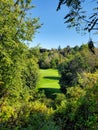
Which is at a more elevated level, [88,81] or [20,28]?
[20,28]

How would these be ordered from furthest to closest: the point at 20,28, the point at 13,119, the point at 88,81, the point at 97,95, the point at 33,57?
the point at 33,57 → the point at 20,28 → the point at 88,81 → the point at 13,119 → the point at 97,95

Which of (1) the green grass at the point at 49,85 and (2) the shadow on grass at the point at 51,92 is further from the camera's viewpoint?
(1) the green grass at the point at 49,85

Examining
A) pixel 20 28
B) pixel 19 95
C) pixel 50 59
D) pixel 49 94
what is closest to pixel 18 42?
pixel 20 28

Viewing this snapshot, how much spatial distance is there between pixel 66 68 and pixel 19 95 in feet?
108

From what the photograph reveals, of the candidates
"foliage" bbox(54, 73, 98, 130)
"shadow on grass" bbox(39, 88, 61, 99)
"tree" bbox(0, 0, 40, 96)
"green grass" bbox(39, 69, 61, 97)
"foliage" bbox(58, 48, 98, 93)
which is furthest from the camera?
"green grass" bbox(39, 69, 61, 97)

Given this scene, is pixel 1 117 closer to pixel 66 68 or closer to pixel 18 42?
pixel 18 42

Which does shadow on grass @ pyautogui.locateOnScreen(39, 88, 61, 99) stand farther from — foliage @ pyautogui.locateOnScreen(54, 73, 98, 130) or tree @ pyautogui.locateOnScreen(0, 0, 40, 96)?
foliage @ pyautogui.locateOnScreen(54, 73, 98, 130)

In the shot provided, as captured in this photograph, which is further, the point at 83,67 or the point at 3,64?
the point at 83,67

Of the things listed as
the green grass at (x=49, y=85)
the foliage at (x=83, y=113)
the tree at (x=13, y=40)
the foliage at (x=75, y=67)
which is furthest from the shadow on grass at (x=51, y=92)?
the foliage at (x=83, y=113)

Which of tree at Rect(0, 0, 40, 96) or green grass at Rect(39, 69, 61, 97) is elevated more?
tree at Rect(0, 0, 40, 96)

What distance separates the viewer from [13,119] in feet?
65.5

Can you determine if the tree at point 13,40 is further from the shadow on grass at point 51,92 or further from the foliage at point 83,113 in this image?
the shadow on grass at point 51,92

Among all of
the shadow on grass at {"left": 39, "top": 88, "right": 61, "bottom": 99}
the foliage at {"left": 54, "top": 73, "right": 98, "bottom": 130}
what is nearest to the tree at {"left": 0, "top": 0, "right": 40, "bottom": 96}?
the foliage at {"left": 54, "top": 73, "right": 98, "bottom": 130}

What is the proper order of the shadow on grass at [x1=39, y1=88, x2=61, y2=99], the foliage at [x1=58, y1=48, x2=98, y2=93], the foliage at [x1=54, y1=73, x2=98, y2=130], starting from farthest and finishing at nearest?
the foliage at [x1=58, y1=48, x2=98, y2=93]
the shadow on grass at [x1=39, y1=88, x2=61, y2=99]
the foliage at [x1=54, y1=73, x2=98, y2=130]
